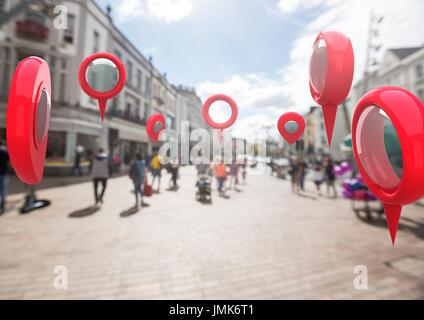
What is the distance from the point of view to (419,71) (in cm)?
2503

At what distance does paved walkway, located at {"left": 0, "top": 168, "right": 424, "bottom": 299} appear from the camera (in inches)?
134

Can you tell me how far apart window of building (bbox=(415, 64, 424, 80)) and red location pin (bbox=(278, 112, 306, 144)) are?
3357 cm

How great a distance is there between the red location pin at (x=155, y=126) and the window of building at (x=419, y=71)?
34.0 m

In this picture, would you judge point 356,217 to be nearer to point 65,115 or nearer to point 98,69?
point 98,69

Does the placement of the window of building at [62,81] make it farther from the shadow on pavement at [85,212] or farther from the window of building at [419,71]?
the window of building at [419,71]

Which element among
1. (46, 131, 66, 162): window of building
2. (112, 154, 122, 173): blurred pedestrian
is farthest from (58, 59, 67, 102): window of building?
(112, 154, 122, 173): blurred pedestrian

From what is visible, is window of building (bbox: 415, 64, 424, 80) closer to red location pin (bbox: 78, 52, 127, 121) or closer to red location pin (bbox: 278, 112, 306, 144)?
red location pin (bbox: 278, 112, 306, 144)

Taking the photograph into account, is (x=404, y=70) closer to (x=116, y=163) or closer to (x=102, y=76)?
(x=116, y=163)

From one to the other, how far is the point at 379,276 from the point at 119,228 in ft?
18.8

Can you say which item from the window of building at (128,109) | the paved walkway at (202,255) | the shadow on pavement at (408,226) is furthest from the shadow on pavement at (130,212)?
the window of building at (128,109)

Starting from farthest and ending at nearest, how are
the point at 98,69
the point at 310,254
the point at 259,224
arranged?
the point at 259,224 → the point at 310,254 → the point at 98,69

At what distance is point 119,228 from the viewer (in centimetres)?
595

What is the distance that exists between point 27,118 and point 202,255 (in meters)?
4.47
